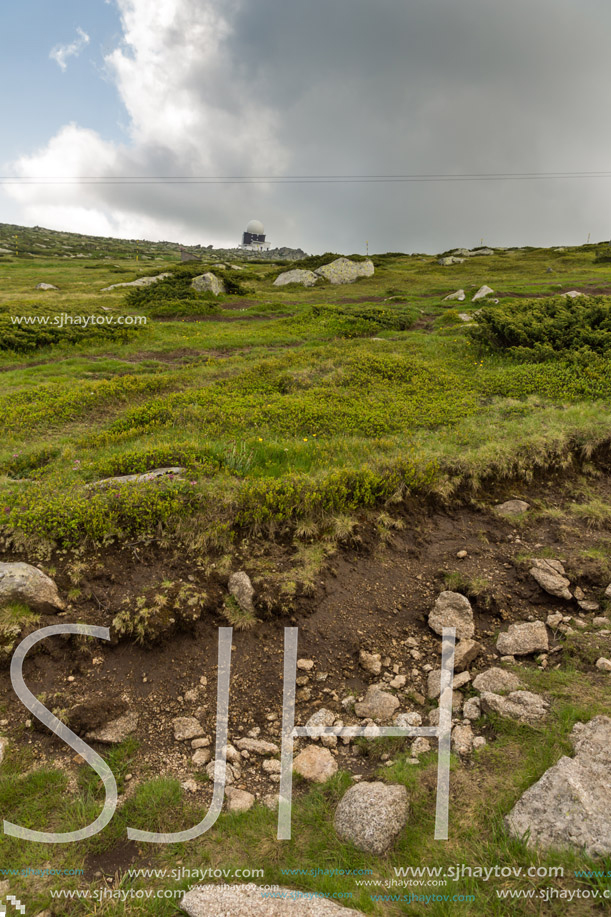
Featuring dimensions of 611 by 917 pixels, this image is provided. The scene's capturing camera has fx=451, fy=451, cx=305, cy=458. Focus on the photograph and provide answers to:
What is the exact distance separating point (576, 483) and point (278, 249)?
145896mm

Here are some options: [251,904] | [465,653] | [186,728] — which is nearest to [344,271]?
[465,653]

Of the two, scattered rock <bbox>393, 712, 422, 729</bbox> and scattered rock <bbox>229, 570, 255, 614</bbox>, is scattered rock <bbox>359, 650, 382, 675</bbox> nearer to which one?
scattered rock <bbox>393, 712, 422, 729</bbox>

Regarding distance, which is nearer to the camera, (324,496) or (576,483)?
(324,496)

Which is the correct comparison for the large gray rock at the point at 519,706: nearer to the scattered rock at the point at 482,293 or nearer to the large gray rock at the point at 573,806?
the large gray rock at the point at 573,806

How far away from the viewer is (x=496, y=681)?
464 centimetres

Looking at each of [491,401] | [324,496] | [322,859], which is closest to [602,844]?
[322,859]

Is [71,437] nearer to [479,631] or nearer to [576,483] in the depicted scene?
[479,631]

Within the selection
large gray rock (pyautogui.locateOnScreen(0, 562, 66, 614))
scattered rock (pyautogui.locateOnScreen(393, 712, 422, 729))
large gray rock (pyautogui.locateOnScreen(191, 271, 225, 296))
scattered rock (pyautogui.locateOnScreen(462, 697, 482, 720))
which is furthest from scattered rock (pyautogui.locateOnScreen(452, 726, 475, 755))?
large gray rock (pyautogui.locateOnScreen(191, 271, 225, 296))

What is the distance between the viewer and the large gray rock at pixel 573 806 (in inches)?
113

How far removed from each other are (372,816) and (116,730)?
258 cm

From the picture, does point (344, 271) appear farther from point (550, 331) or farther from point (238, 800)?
point (238, 800)

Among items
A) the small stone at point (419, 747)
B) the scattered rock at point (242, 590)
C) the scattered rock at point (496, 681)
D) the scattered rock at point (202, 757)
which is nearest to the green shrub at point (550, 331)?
the scattered rock at point (496, 681)

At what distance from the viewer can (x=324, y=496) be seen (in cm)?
736

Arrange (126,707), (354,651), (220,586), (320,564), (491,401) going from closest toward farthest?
(126,707) < (354,651) < (220,586) < (320,564) < (491,401)
